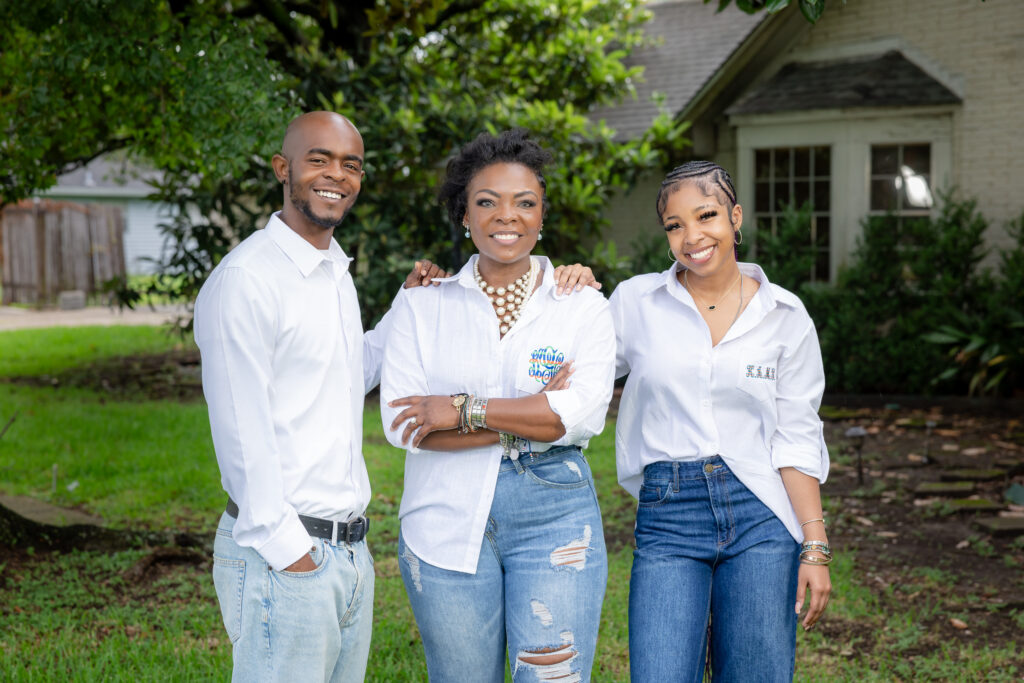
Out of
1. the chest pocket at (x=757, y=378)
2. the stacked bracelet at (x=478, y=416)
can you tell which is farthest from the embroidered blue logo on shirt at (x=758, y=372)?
the stacked bracelet at (x=478, y=416)

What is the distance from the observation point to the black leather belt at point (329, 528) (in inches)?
99.8

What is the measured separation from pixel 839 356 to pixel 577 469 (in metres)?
9.58

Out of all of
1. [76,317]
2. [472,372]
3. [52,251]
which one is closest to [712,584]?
[472,372]

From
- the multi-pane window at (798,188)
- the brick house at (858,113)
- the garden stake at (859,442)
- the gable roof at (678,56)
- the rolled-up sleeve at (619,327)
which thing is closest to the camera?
the rolled-up sleeve at (619,327)

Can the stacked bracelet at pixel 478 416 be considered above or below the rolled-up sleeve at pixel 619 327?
below

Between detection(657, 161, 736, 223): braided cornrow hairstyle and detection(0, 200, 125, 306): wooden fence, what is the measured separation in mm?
21865

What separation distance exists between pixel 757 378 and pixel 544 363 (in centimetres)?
62

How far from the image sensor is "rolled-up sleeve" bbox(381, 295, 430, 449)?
9.12ft

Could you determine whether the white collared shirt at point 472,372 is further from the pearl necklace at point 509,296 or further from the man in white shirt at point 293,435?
the man in white shirt at point 293,435

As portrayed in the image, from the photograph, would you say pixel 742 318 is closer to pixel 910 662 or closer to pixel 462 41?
pixel 910 662

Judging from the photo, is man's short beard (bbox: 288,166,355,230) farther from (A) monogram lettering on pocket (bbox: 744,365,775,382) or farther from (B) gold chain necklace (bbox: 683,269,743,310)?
(A) monogram lettering on pocket (bbox: 744,365,775,382)

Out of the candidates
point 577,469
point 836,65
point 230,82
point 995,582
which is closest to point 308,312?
point 577,469

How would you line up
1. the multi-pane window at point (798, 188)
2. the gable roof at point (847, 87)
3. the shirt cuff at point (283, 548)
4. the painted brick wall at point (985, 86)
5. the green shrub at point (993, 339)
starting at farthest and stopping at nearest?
1. the multi-pane window at point (798, 188)
2. the gable roof at point (847, 87)
3. the painted brick wall at point (985, 86)
4. the green shrub at point (993, 339)
5. the shirt cuff at point (283, 548)

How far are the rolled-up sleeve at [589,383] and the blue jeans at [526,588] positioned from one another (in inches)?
4.7
